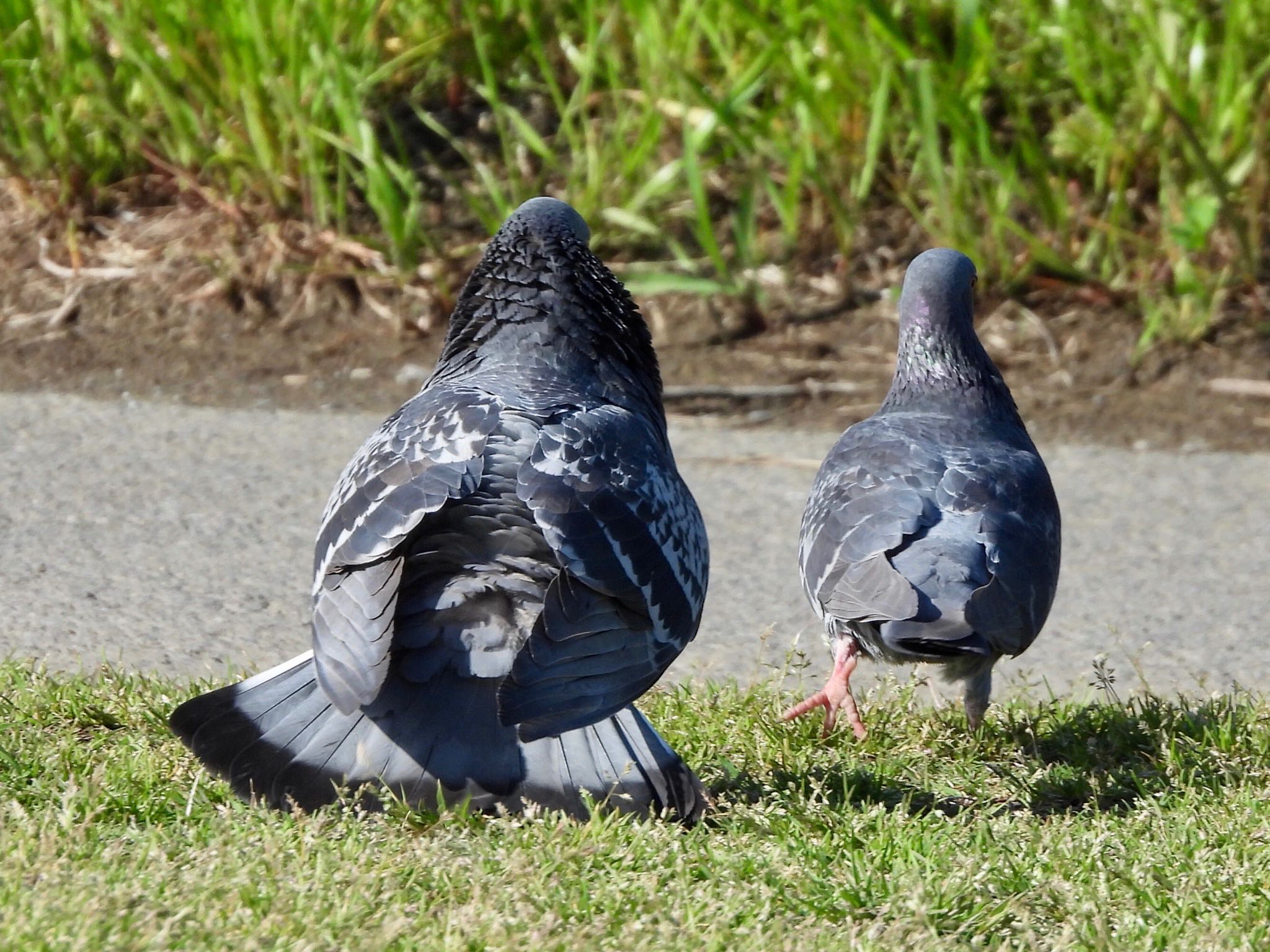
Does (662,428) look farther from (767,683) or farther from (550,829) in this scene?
(550,829)

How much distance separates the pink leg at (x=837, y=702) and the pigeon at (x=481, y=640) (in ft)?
1.91

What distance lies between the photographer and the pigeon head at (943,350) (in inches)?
165

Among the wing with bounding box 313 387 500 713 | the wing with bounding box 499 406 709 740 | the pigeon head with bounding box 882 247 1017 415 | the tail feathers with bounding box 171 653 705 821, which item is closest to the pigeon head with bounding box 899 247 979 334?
the pigeon head with bounding box 882 247 1017 415

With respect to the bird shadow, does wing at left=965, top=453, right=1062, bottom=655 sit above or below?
above

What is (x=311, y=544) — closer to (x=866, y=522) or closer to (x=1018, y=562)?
(x=866, y=522)

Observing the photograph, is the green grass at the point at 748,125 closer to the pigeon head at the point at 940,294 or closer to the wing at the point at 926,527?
the pigeon head at the point at 940,294

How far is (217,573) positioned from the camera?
4770mm

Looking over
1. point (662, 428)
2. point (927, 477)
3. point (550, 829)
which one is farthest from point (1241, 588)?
point (550, 829)

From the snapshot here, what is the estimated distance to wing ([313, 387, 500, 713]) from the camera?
2.92m

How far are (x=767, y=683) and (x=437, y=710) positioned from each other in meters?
1.10

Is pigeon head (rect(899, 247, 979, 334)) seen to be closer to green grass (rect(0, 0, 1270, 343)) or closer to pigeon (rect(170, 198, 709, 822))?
pigeon (rect(170, 198, 709, 822))

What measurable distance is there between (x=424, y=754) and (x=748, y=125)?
476 centimetres

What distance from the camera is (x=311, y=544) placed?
5059mm

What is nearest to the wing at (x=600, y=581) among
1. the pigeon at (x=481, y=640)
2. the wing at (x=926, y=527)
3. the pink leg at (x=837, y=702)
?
the pigeon at (x=481, y=640)
